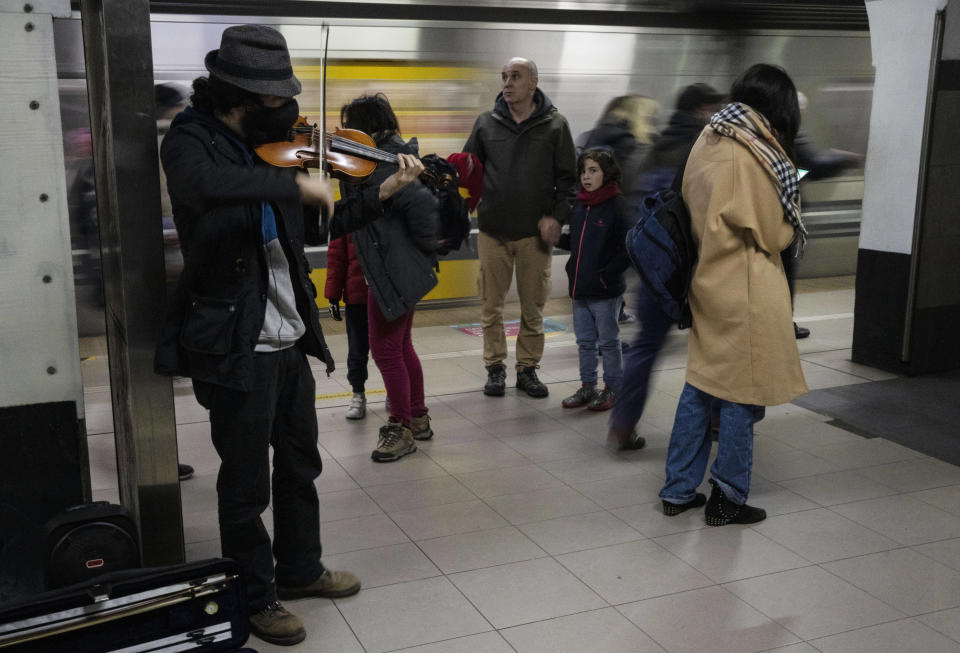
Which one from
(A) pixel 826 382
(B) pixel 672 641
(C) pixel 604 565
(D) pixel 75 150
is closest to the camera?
(B) pixel 672 641

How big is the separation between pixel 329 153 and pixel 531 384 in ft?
7.91

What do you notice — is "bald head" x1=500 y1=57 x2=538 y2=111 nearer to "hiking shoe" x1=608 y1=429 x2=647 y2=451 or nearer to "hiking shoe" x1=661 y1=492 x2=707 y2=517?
"hiking shoe" x1=608 y1=429 x2=647 y2=451

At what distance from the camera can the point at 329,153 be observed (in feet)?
10.6

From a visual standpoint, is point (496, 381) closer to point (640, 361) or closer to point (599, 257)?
point (599, 257)

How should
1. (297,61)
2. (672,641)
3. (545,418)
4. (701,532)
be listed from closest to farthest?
(672,641)
(701,532)
(545,418)
(297,61)

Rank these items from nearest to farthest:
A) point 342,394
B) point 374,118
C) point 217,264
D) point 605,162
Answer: point 217,264
point 374,118
point 605,162
point 342,394

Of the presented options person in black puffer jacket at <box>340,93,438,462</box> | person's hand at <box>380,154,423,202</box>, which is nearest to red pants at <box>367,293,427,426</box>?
person in black puffer jacket at <box>340,93,438,462</box>

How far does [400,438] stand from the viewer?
432 centimetres

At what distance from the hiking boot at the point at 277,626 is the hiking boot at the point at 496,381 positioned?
2.61 meters

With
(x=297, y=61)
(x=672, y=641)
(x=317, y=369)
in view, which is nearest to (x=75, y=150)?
(x=297, y=61)

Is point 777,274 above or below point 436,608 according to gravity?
above

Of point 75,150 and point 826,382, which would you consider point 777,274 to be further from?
point 75,150

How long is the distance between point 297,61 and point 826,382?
3.98 meters

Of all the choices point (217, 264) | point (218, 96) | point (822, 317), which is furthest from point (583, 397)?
point (822, 317)
